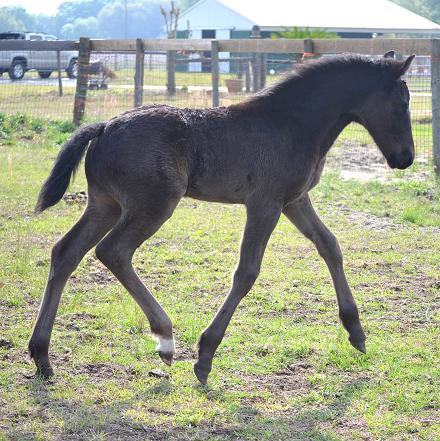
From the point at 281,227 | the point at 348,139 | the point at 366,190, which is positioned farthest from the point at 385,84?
the point at 348,139

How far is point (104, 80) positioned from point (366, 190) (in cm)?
995

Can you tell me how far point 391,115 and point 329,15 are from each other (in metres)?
48.4

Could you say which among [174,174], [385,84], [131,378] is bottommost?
[131,378]

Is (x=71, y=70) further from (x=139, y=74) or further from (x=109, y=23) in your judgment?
(x=109, y=23)

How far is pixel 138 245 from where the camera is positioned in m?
5.25

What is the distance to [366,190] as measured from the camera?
37.1 feet

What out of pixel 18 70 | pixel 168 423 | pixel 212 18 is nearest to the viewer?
pixel 168 423

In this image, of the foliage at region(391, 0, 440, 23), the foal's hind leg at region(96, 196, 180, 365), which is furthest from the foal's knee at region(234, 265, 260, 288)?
the foliage at region(391, 0, 440, 23)

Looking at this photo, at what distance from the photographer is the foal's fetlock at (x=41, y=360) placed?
515 centimetres

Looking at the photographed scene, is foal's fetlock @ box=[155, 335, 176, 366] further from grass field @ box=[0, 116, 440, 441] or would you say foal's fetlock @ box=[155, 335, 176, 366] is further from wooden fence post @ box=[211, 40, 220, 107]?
wooden fence post @ box=[211, 40, 220, 107]

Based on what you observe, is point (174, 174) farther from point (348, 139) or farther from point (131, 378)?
point (348, 139)

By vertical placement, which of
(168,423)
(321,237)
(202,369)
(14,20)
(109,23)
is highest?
(109,23)

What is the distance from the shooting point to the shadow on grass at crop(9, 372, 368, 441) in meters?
4.43

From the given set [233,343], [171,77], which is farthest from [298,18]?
[233,343]
